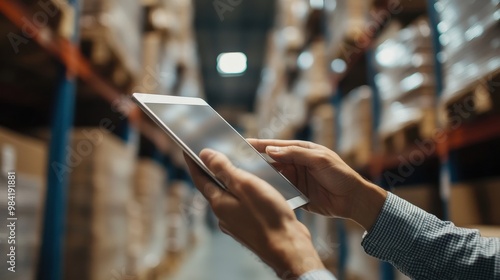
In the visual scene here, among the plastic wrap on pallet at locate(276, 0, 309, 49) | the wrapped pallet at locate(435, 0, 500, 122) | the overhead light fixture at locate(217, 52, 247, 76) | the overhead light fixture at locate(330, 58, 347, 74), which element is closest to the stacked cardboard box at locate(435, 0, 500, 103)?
the wrapped pallet at locate(435, 0, 500, 122)

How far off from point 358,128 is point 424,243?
2.28 meters

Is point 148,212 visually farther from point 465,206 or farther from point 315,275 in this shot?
point 315,275

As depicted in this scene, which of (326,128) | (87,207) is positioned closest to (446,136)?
(87,207)

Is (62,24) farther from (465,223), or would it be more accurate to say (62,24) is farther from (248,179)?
(465,223)

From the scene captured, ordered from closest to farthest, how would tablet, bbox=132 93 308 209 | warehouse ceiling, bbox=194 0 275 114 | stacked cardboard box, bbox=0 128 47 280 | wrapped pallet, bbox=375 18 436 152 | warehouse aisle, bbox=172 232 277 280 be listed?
tablet, bbox=132 93 308 209, stacked cardboard box, bbox=0 128 47 280, wrapped pallet, bbox=375 18 436 152, warehouse aisle, bbox=172 232 277 280, warehouse ceiling, bbox=194 0 275 114

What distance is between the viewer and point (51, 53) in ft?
6.84

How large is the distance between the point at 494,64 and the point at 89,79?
2.17 metres

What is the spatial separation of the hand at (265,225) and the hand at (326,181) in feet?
1.21

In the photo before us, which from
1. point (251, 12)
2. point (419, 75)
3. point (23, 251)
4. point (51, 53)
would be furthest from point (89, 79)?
point (251, 12)

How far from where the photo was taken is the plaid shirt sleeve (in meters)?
1.19

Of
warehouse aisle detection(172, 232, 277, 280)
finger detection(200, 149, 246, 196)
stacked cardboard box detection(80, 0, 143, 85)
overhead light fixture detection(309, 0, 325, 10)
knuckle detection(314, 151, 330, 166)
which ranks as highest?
overhead light fixture detection(309, 0, 325, 10)

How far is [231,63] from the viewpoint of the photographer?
11367mm

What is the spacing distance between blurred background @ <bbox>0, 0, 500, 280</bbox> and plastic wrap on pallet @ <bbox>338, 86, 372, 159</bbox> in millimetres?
11

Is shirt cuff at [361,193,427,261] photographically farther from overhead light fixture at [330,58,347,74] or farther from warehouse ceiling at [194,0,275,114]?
warehouse ceiling at [194,0,275,114]
